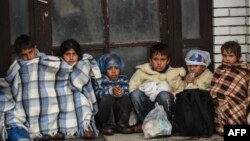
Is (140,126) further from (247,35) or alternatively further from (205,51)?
(247,35)

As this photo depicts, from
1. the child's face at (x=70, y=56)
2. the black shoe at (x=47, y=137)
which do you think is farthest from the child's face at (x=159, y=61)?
the black shoe at (x=47, y=137)

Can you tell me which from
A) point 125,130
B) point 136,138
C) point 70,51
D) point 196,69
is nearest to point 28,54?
point 70,51

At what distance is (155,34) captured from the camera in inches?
282

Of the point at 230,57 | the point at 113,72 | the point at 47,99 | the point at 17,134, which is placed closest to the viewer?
the point at 17,134

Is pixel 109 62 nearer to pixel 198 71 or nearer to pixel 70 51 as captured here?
pixel 70 51

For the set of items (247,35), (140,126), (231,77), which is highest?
(247,35)

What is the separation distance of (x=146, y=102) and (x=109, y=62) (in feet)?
2.09

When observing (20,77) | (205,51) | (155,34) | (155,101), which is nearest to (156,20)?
(155,34)

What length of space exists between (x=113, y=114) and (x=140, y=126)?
13.3 inches

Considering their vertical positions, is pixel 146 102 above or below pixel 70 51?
below

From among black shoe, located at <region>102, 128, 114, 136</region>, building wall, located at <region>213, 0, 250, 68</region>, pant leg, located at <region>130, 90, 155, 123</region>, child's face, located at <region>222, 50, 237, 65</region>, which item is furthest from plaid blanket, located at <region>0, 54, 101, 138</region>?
building wall, located at <region>213, 0, 250, 68</region>

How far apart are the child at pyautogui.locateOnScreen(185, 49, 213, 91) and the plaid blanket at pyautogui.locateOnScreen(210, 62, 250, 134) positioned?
7.3 inches

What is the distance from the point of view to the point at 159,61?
6711 millimetres

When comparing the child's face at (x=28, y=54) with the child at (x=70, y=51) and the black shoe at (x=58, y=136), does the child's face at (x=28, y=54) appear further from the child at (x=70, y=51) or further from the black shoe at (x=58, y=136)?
the black shoe at (x=58, y=136)
